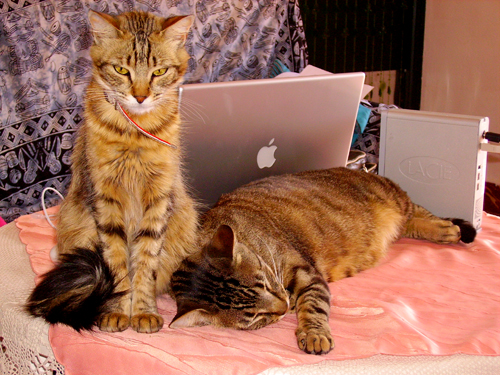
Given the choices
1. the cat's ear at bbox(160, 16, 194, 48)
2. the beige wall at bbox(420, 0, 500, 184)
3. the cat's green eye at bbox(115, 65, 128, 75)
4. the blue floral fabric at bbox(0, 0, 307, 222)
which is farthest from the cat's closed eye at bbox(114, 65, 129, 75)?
the beige wall at bbox(420, 0, 500, 184)

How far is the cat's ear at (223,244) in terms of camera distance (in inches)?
46.3

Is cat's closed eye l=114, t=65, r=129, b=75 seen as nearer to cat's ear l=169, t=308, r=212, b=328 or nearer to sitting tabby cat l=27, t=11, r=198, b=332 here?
sitting tabby cat l=27, t=11, r=198, b=332

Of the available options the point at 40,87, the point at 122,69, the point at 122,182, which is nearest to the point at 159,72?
the point at 122,69

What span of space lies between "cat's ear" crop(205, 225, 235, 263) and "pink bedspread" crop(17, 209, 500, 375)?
176 mm

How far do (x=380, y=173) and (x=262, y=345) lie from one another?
1.03 meters

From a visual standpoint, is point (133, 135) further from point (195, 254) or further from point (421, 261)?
point (421, 261)

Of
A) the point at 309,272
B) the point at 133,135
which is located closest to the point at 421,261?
the point at 309,272

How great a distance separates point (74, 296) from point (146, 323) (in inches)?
6.5

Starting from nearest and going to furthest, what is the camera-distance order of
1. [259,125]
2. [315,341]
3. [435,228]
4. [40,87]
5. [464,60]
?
[315,341] < [259,125] < [435,228] < [40,87] < [464,60]

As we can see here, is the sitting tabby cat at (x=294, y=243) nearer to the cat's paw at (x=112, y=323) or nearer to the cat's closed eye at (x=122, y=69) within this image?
the cat's paw at (x=112, y=323)

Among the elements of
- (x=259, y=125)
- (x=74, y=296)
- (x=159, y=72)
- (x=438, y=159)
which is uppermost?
(x=159, y=72)

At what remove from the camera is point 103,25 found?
43.9 inches

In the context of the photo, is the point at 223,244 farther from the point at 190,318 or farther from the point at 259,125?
the point at 259,125

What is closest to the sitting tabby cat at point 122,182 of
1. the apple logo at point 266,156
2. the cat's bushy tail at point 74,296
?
the cat's bushy tail at point 74,296
